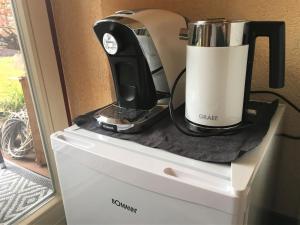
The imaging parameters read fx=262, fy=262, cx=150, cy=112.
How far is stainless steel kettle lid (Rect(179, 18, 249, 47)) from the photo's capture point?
20.8 inches

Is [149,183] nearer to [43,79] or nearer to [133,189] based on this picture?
[133,189]

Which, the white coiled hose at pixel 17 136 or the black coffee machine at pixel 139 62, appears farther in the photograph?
the white coiled hose at pixel 17 136

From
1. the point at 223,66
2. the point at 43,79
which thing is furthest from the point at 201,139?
the point at 43,79

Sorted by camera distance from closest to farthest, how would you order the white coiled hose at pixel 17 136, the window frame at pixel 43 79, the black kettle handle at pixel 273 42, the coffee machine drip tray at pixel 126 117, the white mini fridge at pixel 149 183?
1. the white mini fridge at pixel 149 183
2. the black kettle handle at pixel 273 42
3. the coffee machine drip tray at pixel 126 117
4. the window frame at pixel 43 79
5. the white coiled hose at pixel 17 136

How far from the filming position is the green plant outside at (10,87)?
1.00 meters

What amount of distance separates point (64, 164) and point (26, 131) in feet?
1.84

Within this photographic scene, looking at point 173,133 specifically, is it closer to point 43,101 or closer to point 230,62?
point 230,62

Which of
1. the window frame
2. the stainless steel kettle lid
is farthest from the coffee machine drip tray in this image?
the window frame

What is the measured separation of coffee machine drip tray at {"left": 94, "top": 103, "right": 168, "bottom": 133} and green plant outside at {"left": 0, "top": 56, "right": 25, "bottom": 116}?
18.2 inches

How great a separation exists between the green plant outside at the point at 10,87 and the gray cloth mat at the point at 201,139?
0.46 meters

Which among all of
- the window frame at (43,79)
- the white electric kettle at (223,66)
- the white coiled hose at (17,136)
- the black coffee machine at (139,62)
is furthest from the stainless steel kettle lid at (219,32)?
the white coiled hose at (17,136)

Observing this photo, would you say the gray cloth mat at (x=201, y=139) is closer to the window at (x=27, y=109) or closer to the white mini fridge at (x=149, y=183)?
the white mini fridge at (x=149, y=183)

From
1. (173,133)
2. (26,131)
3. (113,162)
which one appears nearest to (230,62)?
(173,133)

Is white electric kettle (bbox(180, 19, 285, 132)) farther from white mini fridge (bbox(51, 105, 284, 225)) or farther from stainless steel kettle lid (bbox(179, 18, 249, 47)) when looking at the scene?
white mini fridge (bbox(51, 105, 284, 225))
